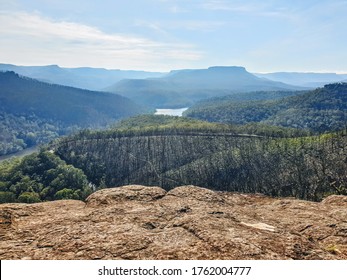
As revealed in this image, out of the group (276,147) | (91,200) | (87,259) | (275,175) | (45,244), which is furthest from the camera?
(276,147)

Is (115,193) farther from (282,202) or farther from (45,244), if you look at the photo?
(282,202)

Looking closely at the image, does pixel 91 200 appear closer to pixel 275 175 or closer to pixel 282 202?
pixel 282 202

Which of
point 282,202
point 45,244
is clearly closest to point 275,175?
point 282,202

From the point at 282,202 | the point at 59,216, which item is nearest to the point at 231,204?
the point at 282,202

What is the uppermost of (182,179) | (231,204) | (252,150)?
(231,204)

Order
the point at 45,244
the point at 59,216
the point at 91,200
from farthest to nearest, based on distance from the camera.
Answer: the point at 91,200
the point at 59,216
the point at 45,244

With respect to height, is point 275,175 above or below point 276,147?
below

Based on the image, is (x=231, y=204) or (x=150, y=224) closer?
(x=150, y=224)
